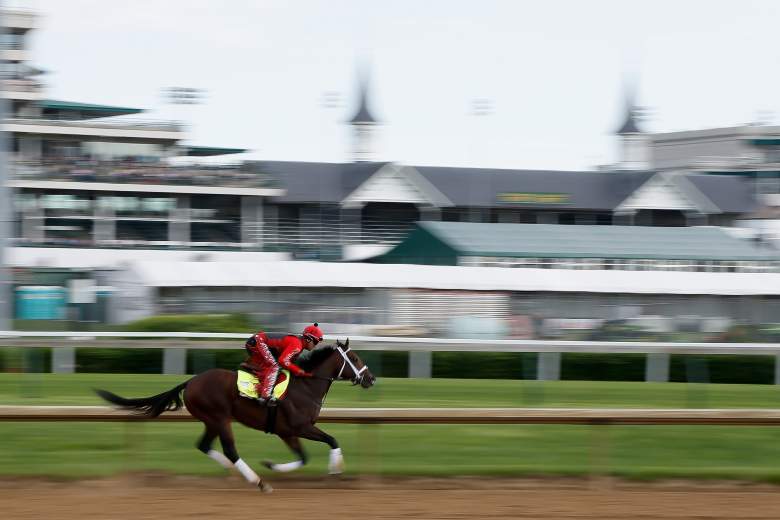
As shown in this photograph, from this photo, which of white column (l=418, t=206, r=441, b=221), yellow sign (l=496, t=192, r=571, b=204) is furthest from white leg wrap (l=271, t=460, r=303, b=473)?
yellow sign (l=496, t=192, r=571, b=204)

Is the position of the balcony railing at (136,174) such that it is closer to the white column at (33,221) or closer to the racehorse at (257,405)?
the white column at (33,221)

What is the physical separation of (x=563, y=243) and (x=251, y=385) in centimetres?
2458

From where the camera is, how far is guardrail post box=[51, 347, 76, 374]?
14.3 metres

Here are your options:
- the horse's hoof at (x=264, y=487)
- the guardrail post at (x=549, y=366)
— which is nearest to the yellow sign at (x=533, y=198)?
the guardrail post at (x=549, y=366)

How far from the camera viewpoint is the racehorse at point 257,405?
7.02 meters

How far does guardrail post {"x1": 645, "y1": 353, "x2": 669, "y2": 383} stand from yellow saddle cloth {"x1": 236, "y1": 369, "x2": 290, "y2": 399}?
9.60 meters

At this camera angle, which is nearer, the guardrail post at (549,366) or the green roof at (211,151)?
the guardrail post at (549,366)

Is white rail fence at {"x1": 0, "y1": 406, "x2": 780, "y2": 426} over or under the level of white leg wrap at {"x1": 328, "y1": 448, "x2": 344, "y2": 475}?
over

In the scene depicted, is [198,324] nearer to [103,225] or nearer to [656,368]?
[656,368]

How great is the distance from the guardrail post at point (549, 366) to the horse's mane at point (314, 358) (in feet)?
23.4

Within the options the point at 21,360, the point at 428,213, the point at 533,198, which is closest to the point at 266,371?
the point at 21,360

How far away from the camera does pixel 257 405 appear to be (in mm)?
7078

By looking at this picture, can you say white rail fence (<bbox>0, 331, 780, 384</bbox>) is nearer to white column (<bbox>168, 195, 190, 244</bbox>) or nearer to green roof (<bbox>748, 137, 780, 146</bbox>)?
white column (<bbox>168, 195, 190, 244</bbox>)

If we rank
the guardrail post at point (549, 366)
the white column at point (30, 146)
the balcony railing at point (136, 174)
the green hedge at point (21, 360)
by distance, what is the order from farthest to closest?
the white column at point (30, 146)
the balcony railing at point (136, 174)
the guardrail post at point (549, 366)
the green hedge at point (21, 360)
